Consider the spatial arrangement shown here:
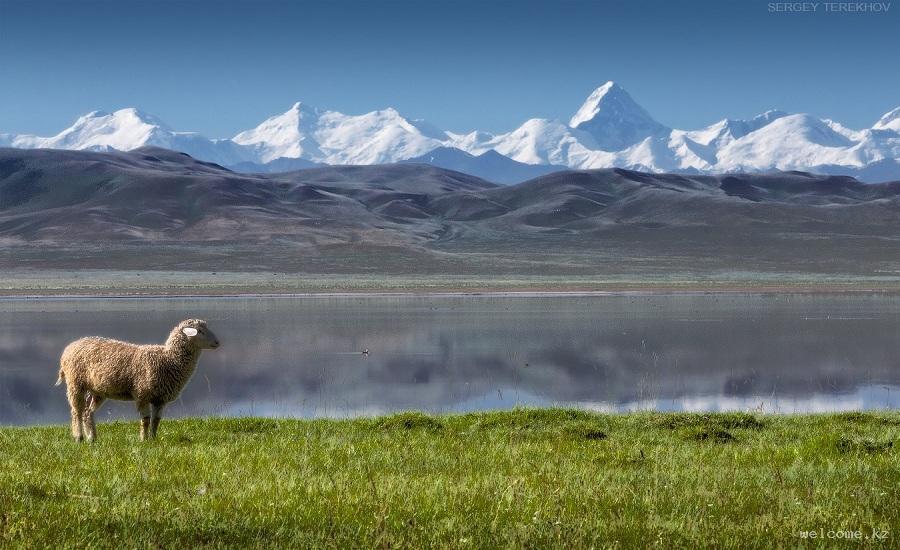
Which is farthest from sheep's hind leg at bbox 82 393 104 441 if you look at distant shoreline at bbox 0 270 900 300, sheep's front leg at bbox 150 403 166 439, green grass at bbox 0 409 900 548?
distant shoreline at bbox 0 270 900 300

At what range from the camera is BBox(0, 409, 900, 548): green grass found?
6.39m

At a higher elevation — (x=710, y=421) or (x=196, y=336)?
(x=196, y=336)

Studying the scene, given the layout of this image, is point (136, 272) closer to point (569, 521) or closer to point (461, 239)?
point (461, 239)

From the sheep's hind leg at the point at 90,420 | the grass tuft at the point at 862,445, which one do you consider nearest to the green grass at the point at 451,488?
the grass tuft at the point at 862,445

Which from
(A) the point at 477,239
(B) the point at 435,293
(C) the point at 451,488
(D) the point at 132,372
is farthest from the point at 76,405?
(A) the point at 477,239

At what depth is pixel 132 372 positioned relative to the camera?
41.7 feet

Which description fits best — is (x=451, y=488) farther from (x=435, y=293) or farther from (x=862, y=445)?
(x=435, y=293)

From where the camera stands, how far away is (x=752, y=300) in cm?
6059

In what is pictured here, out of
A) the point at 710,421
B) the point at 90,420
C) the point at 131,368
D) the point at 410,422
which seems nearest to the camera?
the point at 90,420

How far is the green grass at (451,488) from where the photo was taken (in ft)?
21.0

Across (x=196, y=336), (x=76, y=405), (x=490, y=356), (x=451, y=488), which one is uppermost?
(x=196, y=336)

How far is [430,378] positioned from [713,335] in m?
15.3

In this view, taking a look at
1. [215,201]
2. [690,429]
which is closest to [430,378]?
[690,429]

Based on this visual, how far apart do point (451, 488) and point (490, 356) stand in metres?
23.2
